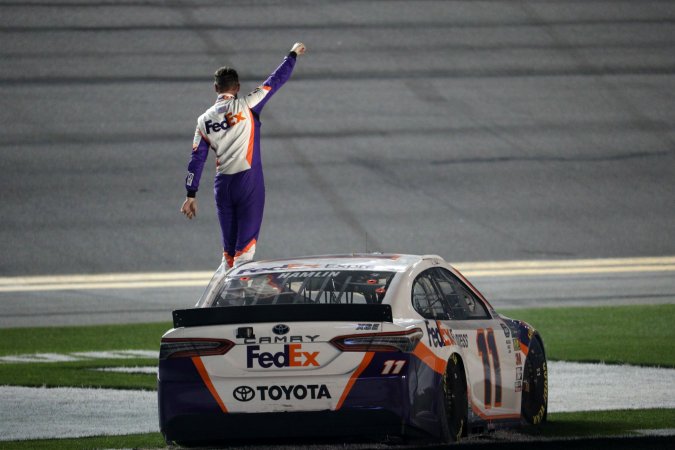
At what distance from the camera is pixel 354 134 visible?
80.1 feet

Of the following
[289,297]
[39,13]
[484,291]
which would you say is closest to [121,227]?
[484,291]

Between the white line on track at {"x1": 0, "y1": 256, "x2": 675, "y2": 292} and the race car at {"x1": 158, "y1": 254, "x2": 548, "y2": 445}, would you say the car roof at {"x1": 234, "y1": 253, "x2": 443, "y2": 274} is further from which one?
the white line on track at {"x1": 0, "y1": 256, "x2": 675, "y2": 292}

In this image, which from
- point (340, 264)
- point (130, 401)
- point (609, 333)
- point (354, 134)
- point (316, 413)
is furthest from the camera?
point (354, 134)

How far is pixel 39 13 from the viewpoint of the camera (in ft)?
97.4

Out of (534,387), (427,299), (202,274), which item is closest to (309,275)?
(427,299)

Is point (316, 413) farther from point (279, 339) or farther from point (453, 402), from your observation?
point (453, 402)

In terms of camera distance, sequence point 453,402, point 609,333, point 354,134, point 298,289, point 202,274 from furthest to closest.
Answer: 1. point 354,134
2. point 202,274
3. point 609,333
4. point 298,289
5. point 453,402

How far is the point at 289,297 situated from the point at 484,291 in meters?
9.21

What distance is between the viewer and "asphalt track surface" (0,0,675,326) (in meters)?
19.6

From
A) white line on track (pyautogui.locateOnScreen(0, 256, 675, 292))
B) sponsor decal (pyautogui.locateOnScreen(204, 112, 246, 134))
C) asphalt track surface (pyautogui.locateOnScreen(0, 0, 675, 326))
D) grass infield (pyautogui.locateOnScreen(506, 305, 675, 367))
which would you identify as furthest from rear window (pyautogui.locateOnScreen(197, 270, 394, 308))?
white line on track (pyautogui.locateOnScreen(0, 256, 675, 292))

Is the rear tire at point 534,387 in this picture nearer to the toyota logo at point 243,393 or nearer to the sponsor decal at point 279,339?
the sponsor decal at point 279,339

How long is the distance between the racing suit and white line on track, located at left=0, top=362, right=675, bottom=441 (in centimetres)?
132

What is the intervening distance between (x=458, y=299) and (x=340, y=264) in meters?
0.82

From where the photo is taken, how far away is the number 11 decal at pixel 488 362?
8.16m
